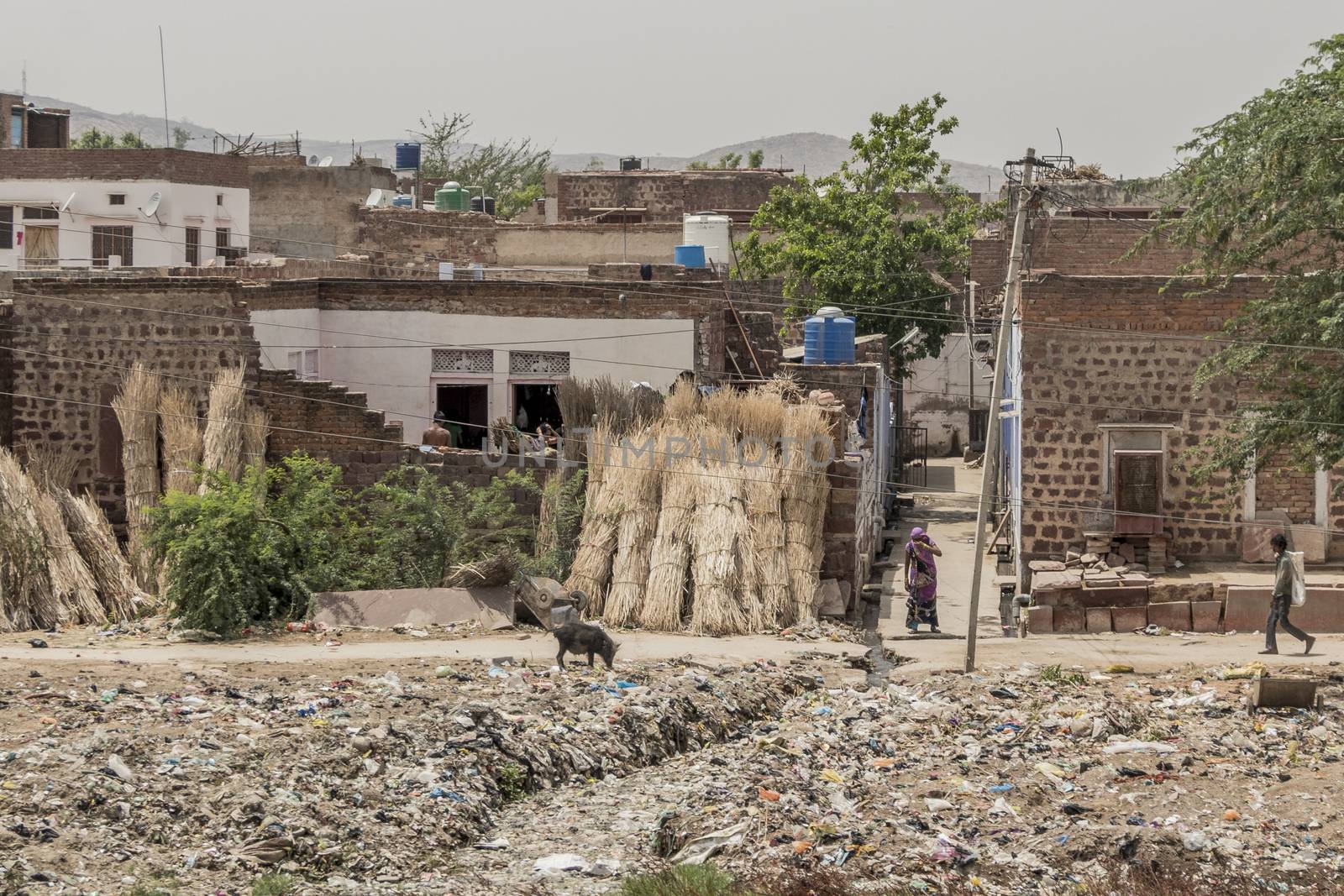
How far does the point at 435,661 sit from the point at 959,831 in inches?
239

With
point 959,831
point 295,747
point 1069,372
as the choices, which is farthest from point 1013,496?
point 295,747

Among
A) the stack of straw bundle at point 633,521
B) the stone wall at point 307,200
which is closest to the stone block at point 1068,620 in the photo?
the stack of straw bundle at point 633,521

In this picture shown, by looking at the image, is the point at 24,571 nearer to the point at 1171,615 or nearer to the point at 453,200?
the point at 1171,615

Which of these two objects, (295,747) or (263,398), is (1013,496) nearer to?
(263,398)

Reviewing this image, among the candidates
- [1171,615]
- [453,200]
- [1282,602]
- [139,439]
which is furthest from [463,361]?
[453,200]

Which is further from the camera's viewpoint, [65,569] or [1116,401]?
[1116,401]

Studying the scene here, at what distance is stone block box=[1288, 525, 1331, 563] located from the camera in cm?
1967

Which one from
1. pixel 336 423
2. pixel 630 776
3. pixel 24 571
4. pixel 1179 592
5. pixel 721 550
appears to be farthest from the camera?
pixel 336 423

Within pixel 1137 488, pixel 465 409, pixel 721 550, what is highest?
pixel 465 409

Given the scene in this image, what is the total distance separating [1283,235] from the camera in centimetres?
1597

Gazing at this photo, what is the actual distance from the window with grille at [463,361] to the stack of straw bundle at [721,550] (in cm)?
482

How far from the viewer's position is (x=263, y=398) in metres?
20.6

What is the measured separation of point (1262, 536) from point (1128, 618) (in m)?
2.39

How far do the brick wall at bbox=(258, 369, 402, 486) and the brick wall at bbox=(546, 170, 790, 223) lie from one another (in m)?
20.2
